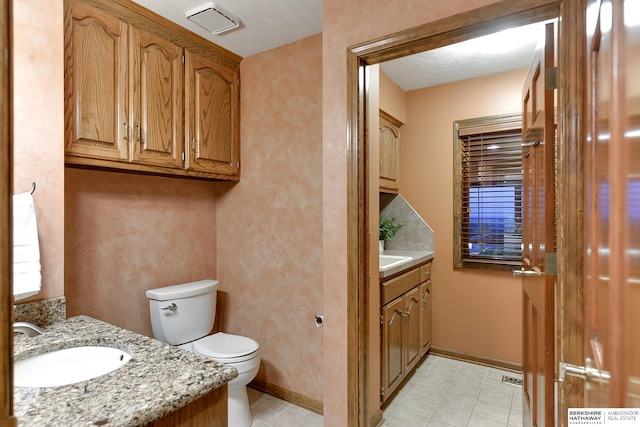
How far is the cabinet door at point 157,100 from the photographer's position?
1.95 m

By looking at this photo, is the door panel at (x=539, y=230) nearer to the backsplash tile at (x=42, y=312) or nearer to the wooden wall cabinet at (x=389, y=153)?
the wooden wall cabinet at (x=389, y=153)

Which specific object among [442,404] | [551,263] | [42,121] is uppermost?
[42,121]

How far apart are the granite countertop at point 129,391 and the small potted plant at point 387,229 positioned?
2336 millimetres

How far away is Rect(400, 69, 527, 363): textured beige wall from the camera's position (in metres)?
2.80

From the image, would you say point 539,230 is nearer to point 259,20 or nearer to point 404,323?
point 404,323

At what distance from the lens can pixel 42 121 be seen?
144 centimetres

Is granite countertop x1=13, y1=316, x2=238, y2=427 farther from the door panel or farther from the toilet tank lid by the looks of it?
the door panel

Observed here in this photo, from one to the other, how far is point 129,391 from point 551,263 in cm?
138

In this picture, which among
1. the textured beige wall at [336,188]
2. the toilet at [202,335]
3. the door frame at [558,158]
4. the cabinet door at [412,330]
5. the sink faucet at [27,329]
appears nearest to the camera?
the door frame at [558,158]

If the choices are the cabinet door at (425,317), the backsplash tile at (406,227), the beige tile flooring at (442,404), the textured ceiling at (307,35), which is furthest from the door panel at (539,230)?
the backsplash tile at (406,227)

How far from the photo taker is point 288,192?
236cm

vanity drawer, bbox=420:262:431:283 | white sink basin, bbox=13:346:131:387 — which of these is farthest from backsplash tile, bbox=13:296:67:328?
vanity drawer, bbox=420:262:431:283

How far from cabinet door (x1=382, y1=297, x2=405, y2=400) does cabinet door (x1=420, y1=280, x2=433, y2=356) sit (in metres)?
0.48

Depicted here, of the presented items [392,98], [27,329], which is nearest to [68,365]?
[27,329]
